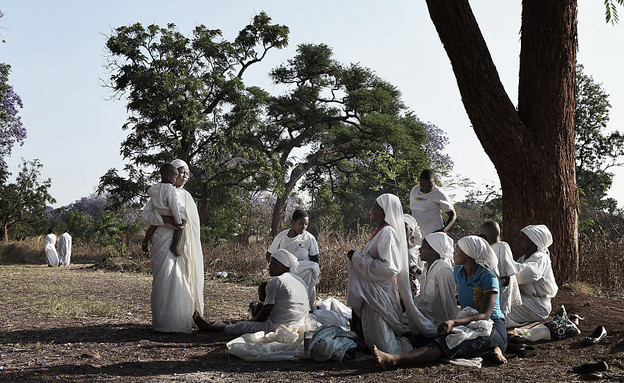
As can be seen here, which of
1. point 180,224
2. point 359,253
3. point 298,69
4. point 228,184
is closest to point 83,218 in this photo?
point 228,184

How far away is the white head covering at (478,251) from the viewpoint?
5.50 m

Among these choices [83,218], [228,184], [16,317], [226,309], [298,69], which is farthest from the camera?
[83,218]

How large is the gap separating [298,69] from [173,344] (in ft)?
74.4

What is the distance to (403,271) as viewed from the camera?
5.57 metres

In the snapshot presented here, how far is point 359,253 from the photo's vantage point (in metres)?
5.49

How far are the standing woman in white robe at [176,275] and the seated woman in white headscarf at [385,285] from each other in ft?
7.74

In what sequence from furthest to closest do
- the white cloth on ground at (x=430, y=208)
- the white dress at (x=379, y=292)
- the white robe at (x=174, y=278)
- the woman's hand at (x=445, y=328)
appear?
the white cloth on ground at (x=430, y=208) → the white robe at (x=174, y=278) → the white dress at (x=379, y=292) → the woman's hand at (x=445, y=328)

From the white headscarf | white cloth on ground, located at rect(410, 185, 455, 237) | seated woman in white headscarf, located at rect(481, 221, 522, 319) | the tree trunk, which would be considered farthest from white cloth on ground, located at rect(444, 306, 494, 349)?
the tree trunk

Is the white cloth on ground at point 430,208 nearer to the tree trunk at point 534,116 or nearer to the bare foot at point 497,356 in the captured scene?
the tree trunk at point 534,116

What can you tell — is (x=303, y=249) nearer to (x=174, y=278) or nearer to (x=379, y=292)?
(x=174, y=278)

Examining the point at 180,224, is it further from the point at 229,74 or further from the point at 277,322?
the point at 229,74

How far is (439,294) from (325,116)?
2204cm

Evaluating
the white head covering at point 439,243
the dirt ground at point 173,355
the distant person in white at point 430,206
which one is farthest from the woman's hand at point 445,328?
the distant person in white at point 430,206

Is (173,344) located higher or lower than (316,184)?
lower
